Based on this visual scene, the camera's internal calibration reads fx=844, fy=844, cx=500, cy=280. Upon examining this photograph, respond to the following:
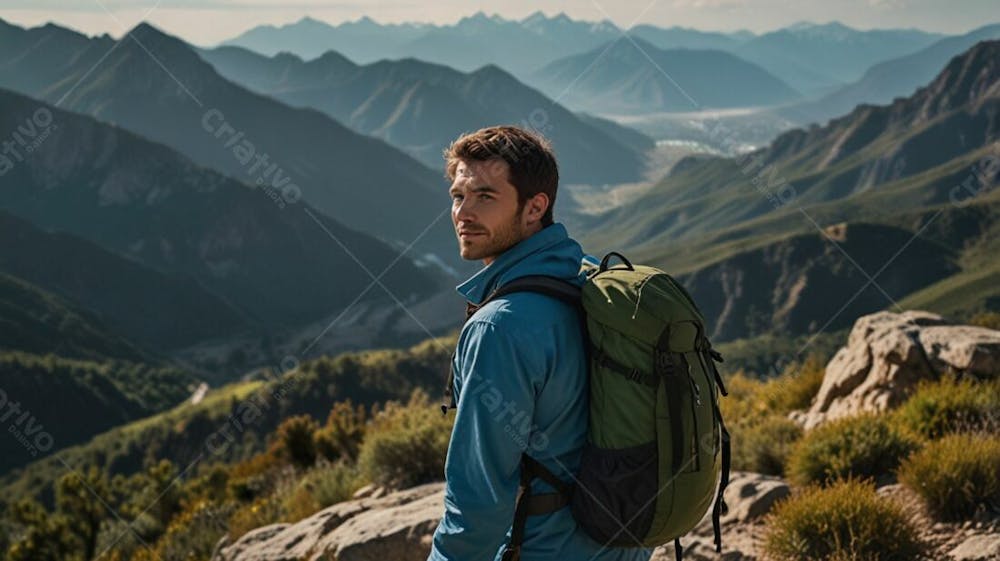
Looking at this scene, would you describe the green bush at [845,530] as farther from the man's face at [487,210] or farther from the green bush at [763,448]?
the man's face at [487,210]

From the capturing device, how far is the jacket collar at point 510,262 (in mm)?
3531

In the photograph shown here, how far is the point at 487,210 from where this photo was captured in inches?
139

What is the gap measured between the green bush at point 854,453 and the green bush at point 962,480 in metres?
0.89

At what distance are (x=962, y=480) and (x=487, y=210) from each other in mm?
5789

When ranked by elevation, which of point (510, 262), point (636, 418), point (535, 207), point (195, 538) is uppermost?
point (535, 207)

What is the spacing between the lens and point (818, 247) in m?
167

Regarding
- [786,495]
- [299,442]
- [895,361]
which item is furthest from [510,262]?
[299,442]

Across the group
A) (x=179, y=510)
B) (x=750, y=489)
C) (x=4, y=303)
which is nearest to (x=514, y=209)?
(x=750, y=489)

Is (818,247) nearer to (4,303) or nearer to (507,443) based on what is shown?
(4,303)

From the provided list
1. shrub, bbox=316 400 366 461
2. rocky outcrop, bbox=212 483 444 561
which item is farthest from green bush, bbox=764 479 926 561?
shrub, bbox=316 400 366 461

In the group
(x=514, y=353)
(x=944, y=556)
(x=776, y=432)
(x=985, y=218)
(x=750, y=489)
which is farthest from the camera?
(x=985, y=218)

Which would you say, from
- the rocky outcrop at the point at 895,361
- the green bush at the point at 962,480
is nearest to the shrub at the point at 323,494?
the rocky outcrop at the point at 895,361

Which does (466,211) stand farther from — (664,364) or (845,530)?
(845,530)

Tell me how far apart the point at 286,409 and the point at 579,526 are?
106374 millimetres
